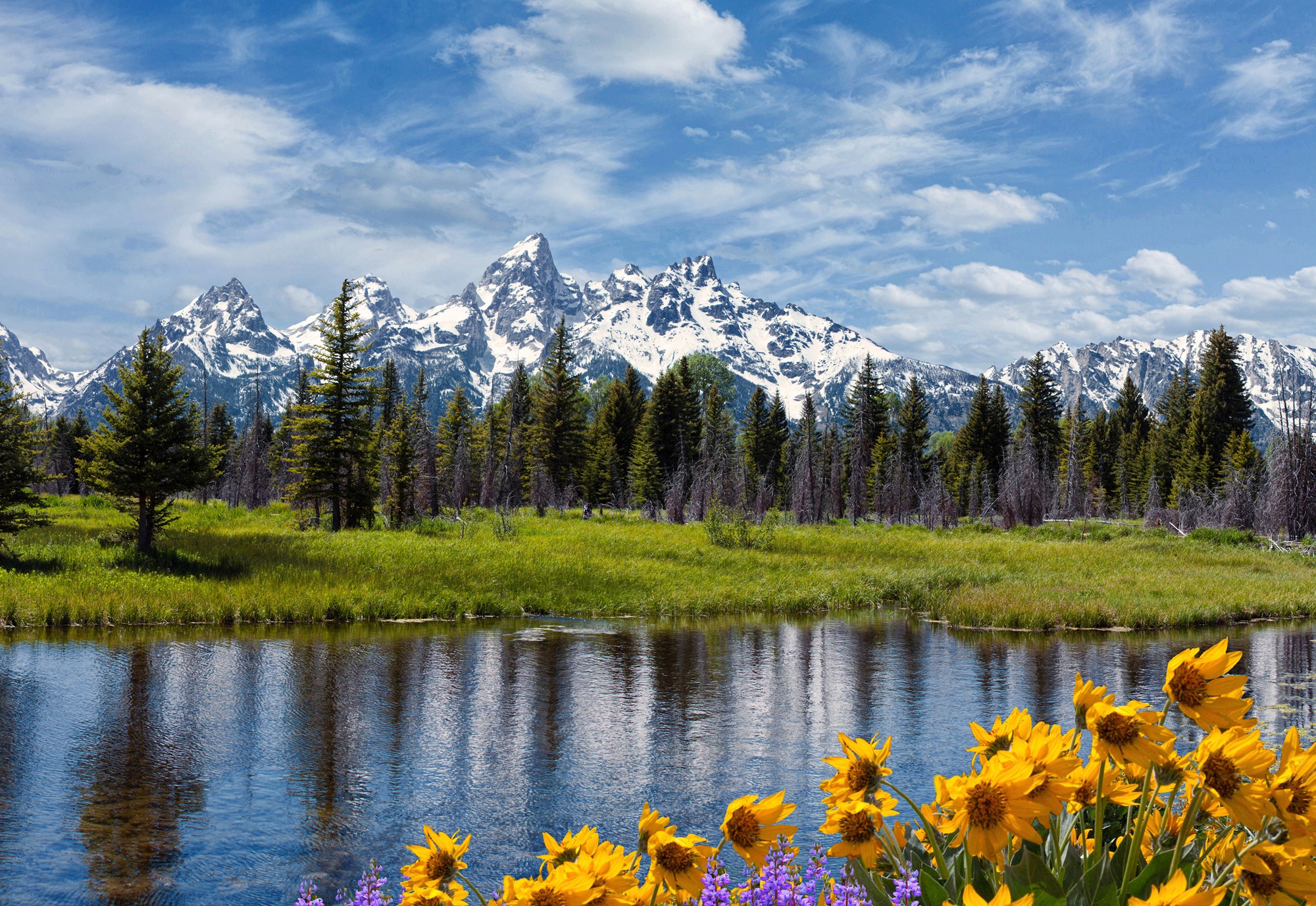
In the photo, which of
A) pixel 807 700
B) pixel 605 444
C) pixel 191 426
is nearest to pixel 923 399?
pixel 605 444

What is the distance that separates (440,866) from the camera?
2180 millimetres

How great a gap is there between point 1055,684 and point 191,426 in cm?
2353

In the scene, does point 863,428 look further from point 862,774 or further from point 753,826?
point 753,826

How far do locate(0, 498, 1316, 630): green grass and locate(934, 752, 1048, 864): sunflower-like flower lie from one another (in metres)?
21.7

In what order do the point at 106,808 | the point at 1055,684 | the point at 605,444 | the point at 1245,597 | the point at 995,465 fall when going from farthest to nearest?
the point at 995,465 < the point at 605,444 < the point at 1245,597 < the point at 1055,684 < the point at 106,808

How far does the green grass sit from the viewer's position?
856 inches

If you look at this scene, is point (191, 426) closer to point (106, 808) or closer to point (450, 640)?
point (450, 640)

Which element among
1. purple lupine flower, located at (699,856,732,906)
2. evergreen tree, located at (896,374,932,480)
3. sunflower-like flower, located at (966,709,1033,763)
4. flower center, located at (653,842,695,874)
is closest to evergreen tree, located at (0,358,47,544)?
purple lupine flower, located at (699,856,732,906)

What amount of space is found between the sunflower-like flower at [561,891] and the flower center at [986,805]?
0.84 m

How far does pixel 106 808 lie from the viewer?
8.84m

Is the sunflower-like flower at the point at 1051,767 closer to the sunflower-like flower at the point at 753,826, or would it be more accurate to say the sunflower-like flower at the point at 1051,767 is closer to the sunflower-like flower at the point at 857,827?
the sunflower-like flower at the point at 857,827

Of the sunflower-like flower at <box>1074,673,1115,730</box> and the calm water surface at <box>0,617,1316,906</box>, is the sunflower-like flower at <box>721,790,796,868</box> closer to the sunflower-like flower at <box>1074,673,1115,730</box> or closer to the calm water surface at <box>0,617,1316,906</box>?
the sunflower-like flower at <box>1074,673,1115,730</box>

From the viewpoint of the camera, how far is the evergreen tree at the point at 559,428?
196 ft

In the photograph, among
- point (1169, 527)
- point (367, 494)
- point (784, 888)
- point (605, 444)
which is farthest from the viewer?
point (605, 444)
